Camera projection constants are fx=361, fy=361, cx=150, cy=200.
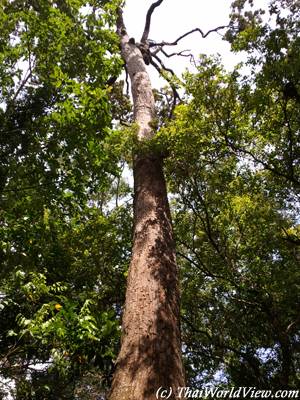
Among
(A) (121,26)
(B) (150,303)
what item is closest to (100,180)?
(B) (150,303)

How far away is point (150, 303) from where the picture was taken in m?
3.79

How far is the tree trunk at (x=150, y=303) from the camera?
304 cm

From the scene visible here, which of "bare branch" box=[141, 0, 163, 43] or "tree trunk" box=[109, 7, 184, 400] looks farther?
"bare branch" box=[141, 0, 163, 43]

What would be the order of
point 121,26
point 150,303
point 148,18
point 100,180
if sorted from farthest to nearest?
point 148,18 → point 121,26 → point 100,180 → point 150,303

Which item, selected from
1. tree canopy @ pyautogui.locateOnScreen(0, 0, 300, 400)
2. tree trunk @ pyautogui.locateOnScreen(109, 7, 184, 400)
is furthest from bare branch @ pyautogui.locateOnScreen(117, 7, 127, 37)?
tree trunk @ pyautogui.locateOnScreen(109, 7, 184, 400)

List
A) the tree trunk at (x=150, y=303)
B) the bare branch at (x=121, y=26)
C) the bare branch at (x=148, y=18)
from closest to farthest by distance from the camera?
the tree trunk at (x=150, y=303)
the bare branch at (x=121, y=26)
the bare branch at (x=148, y=18)

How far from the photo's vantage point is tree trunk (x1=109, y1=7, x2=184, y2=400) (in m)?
3.04

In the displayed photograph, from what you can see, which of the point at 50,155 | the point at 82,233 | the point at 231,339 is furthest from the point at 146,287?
the point at 231,339

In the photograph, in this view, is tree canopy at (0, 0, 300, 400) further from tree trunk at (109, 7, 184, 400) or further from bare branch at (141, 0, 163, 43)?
bare branch at (141, 0, 163, 43)

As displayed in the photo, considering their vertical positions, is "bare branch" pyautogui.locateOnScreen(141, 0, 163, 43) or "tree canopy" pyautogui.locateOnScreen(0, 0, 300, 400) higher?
"bare branch" pyautogui.locateOnScreen(141, 0, 163, 43)

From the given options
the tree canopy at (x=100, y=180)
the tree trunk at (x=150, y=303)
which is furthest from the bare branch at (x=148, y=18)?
the tree trunk at (x=150, y=303)

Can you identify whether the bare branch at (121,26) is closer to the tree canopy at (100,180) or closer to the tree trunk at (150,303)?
the tree canopy at (100,180)

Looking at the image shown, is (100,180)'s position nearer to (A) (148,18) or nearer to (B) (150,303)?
(B) (150,303)

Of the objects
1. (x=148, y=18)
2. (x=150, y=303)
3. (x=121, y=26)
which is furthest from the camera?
(x=148, y=18)
